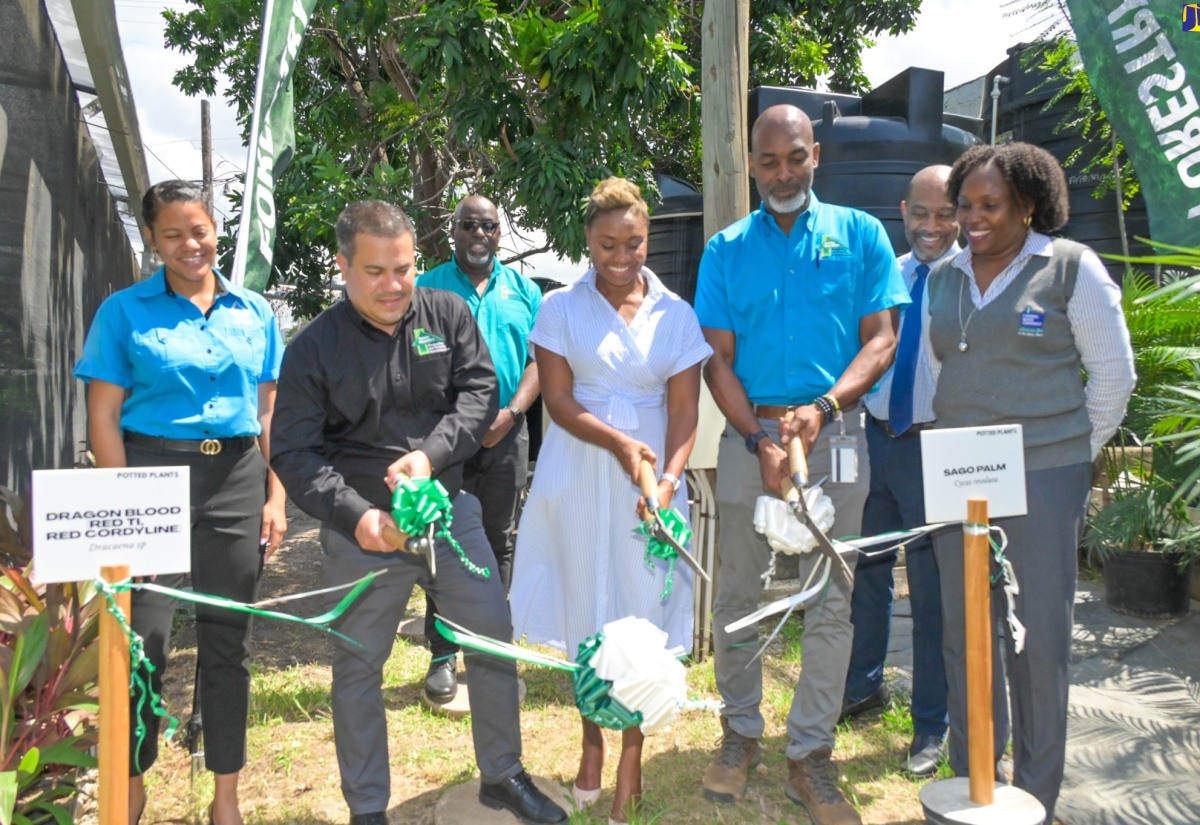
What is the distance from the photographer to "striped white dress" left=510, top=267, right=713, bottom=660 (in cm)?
307

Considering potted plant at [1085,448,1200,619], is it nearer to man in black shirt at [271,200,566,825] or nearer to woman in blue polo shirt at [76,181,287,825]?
man in black shirt at [271,200,566,825]

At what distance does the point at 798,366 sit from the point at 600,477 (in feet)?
2.42

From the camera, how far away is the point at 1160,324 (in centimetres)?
444

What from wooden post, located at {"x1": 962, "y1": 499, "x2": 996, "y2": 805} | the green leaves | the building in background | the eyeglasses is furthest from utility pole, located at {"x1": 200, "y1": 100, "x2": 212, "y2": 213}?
wooden post, located at {"x1": 962, "y1": 499, "x2": 996, "y2": 805}

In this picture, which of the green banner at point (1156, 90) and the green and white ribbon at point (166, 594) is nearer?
the green and white ribbon at point (166, 594)

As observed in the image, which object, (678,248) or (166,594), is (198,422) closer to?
(166,594)

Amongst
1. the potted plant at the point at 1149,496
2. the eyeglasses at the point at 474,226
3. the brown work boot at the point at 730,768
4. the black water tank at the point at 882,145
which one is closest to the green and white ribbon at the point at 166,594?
the brown work boot at the point at 730,768

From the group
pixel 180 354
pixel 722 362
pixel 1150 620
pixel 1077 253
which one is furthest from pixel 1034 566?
pixel 1150 620

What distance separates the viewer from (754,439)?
310 centimetres

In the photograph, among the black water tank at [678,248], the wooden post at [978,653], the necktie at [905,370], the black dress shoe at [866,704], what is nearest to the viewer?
the wooden post at [978,653]

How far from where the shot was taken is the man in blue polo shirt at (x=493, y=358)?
4262 mm

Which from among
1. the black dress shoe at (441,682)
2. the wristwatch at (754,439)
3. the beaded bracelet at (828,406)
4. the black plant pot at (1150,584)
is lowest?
the black dress shoe at (441,682)

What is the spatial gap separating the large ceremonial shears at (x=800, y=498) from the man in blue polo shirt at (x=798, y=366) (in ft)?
0.37

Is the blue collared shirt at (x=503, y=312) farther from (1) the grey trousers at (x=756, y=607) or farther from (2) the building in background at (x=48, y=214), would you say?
(2) the building in background at (x=48, y=214)
